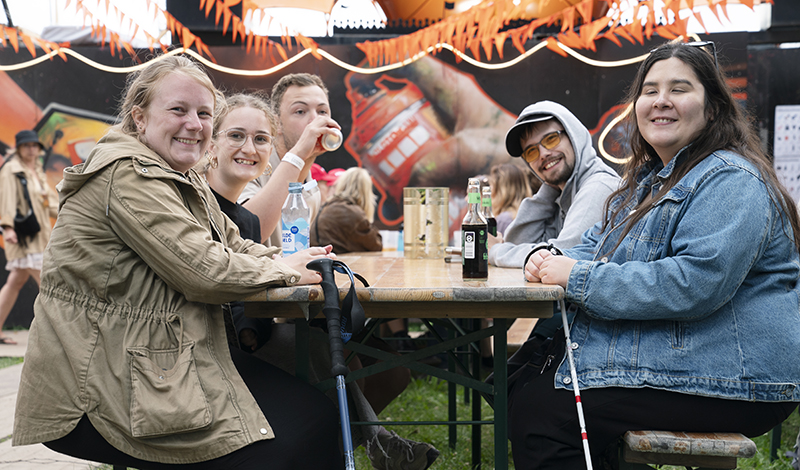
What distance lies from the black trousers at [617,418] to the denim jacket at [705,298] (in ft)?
0.13

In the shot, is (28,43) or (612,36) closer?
(612,36)

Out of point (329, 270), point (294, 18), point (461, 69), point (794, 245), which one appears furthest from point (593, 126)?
point (329, 270)

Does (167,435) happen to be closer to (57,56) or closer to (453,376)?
(453,376)

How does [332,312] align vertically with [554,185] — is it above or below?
below

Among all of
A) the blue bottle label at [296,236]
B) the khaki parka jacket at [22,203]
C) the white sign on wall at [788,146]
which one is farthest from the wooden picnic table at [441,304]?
the khaki parka jacket at [22,203]

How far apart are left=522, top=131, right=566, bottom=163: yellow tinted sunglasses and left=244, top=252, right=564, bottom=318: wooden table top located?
1.06 meters

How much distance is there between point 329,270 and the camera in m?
1.76

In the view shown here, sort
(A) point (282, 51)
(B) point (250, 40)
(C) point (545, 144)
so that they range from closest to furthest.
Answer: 1. (C) point (545, 144)
2. (B) point (250, 40)
3. (A) point (282, 51)

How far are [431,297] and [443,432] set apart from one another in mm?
2360

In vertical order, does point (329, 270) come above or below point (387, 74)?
below

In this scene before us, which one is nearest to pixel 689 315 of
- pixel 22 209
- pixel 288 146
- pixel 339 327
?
pixel 339 327

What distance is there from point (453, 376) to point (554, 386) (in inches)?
12.7

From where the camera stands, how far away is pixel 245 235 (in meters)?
2.65

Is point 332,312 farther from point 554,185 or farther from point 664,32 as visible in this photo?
point 664,32
